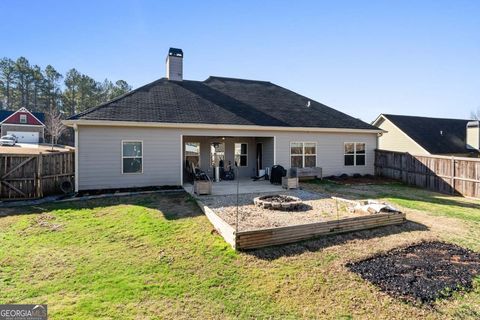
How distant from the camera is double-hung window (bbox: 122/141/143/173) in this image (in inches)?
439

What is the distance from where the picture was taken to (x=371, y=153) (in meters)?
16.0

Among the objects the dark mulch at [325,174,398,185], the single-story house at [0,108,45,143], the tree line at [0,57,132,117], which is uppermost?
the tree line at [0,57,132,117]

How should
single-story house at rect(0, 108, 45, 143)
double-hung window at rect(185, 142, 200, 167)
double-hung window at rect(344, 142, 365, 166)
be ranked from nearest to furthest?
double-hung window at rect(185, 142, 200, 167)
double-hung window at rect(344, 142, 365, 166)
single-story house at rect(0, 108, 45, 143)

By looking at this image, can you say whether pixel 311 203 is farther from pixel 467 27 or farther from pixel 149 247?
pixel 467 27

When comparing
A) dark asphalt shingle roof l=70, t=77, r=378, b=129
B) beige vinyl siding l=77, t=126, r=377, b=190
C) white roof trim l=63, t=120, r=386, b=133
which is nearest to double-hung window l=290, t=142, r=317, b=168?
beige vinyl siding l=77, t=126, r=377, b=190

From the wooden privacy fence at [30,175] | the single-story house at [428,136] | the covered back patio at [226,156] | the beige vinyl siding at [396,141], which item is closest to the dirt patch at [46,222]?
the wooden privacy fence at [30,175]

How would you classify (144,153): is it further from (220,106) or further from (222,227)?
(222,227)

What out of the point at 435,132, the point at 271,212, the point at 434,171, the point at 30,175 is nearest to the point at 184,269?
the point at 271,212

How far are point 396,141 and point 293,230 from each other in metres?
19.6

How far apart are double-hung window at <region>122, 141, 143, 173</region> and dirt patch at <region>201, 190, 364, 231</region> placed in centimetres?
370

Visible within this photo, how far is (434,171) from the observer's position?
41.5ft

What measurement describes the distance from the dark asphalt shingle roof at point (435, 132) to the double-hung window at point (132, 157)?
19.2 metres

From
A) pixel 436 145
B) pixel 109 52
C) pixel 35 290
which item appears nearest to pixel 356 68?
pixel 436 145

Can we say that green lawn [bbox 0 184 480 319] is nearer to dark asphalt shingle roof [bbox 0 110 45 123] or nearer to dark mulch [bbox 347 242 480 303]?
dark mulch [bbox 347 242 480 303]
